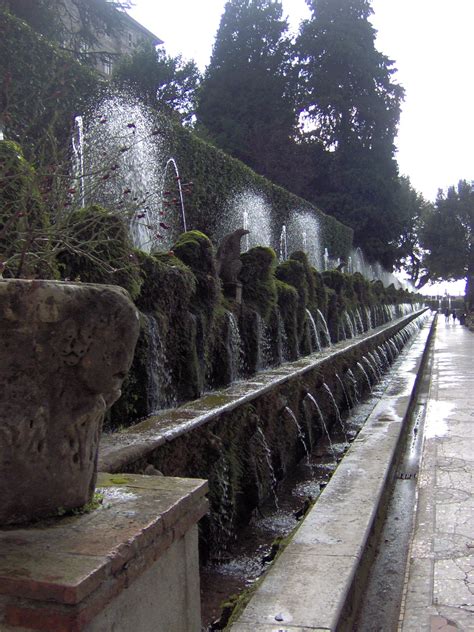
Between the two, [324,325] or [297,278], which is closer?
[297,278]

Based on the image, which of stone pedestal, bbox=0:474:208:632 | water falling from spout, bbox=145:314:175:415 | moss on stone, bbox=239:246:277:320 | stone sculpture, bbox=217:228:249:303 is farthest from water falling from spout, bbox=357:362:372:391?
stone pedestal, bbox=0:474:208:632

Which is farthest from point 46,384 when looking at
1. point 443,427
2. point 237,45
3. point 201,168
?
point 237,45

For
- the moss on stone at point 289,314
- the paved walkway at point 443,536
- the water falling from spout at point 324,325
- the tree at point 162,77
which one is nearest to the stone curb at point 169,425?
the paved walkway at point 443,536

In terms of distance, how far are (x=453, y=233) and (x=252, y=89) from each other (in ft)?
51.7

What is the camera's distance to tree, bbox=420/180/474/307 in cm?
4031

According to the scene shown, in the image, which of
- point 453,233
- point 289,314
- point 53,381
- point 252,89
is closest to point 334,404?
point 289,314

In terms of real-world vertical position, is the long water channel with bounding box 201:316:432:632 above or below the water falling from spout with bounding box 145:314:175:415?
below

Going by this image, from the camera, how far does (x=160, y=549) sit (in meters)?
1.67

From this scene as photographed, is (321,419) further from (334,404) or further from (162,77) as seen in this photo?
(162,77)

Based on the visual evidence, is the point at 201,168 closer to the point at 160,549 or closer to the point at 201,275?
the point at 201,275

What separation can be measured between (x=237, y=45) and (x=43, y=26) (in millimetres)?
27230

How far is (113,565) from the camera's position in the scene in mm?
1436

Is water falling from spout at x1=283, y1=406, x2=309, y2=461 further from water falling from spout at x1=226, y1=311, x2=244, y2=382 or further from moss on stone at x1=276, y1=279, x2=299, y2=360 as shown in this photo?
moss on stone at x1=276, y1=279, x2=299, y2=360

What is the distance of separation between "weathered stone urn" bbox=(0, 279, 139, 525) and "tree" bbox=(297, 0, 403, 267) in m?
37.3
